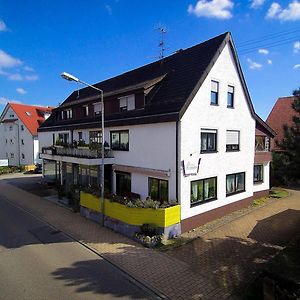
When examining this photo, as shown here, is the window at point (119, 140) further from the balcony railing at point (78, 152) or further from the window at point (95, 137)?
the window at point (95, 137)

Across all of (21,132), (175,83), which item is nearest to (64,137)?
(175,83)

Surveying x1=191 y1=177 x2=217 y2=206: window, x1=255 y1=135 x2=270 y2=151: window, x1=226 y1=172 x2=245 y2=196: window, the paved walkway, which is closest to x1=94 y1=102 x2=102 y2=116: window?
the paved walkway

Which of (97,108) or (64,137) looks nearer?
(97,108)

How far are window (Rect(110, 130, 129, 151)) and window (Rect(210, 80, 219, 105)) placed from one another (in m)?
5.34

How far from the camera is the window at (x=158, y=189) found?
1375 centimetres

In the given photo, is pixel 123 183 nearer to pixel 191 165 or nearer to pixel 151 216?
pixel 151 216

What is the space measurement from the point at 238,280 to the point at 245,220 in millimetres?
6935

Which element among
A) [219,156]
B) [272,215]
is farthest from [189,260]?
[272,215]

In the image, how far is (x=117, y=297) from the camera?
305 inches

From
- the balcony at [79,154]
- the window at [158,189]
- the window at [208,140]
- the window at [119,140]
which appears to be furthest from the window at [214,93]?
the balcony at [79,154]

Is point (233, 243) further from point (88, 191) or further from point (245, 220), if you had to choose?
point (88, 191)

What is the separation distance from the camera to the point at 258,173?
20406mm

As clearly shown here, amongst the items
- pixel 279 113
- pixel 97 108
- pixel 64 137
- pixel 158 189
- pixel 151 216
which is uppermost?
pixel 279 113

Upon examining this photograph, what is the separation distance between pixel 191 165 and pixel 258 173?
31.3 ft
